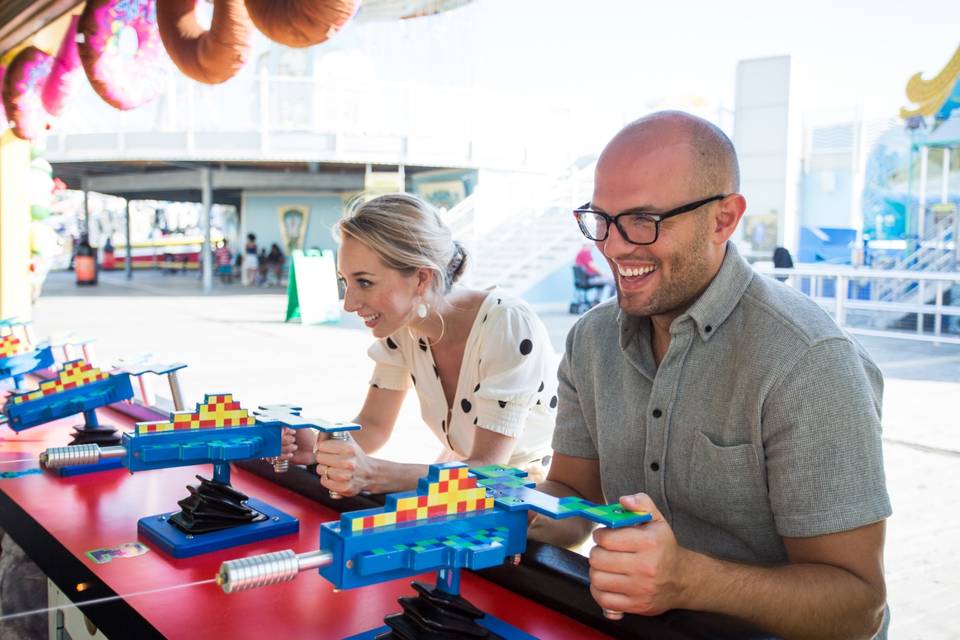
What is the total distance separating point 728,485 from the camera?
136cm

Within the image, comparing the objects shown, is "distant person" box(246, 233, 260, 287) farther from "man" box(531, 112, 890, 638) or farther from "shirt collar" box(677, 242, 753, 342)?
"shirt collar" box(677, 242, 753, 342)

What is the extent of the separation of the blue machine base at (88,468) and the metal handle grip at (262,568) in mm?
1207

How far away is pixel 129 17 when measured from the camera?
387cm

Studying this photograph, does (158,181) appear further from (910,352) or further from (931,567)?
(931,567)

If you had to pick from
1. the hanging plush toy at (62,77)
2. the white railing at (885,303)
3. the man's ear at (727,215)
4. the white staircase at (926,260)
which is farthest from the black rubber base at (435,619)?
the white staircase at (926,260)

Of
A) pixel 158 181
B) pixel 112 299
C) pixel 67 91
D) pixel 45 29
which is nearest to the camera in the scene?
pixel 67 91

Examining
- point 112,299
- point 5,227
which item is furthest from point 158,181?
point 5,227

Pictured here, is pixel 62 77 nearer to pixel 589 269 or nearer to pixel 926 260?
pixel 589 269

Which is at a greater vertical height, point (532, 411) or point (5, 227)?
point (5, 227)

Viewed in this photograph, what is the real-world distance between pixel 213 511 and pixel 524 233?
1511 centimetres

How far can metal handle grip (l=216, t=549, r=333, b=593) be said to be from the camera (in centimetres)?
91

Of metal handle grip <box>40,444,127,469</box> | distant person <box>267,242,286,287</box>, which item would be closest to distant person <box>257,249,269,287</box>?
distant person <box>267,242,286,287</box>

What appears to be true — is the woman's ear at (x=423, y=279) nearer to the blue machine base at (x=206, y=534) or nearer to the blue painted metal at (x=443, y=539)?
the blue machine base at (x=206, y=534)

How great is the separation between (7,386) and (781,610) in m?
2.70
